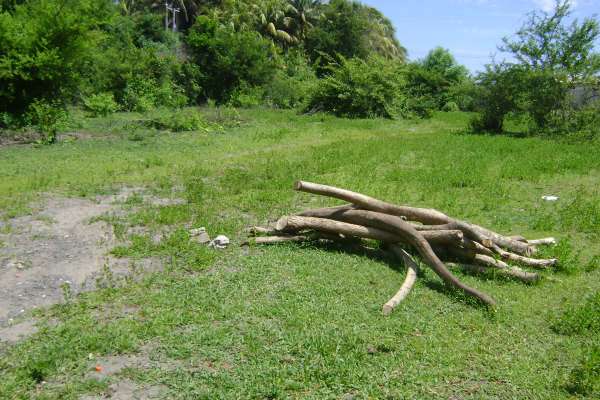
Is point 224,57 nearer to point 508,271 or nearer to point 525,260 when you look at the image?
point 525,260

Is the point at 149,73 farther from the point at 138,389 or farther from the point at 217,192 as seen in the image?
the point at 138,389

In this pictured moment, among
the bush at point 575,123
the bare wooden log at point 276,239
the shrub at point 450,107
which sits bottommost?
the bare wooden log at point 276,239

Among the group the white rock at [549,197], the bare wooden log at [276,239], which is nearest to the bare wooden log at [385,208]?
the bare wooden log at [276,239]

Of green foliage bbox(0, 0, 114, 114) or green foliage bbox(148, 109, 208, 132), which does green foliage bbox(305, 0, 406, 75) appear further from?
green foliage bbox(0, 0, 114, 114)

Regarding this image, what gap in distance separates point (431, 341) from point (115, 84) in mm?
19180

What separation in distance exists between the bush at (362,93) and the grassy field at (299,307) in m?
12.2

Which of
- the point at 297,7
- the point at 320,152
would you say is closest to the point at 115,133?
the point at 320,152

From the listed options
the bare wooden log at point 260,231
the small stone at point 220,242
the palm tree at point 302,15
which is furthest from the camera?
the palm tree at point 302,15

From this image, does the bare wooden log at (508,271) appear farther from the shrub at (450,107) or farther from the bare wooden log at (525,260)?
the shrub at (450,107)

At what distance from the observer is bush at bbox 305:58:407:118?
22.3m

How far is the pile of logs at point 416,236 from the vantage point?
18.5 ft

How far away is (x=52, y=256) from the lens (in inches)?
235

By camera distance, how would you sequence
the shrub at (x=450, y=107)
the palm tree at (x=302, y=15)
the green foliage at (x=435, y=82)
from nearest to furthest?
the green foliage at (x=435, y=82) < the shrub at (x=450, y=107) < the palm tree at (x=302, y=15)

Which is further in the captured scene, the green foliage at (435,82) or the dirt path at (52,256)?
the green foliage at (435,82)
